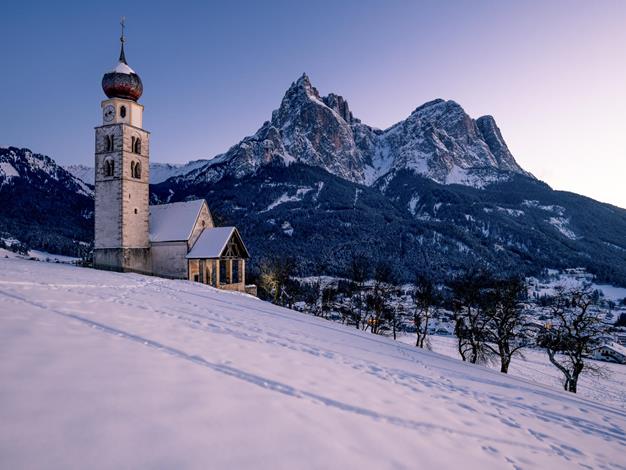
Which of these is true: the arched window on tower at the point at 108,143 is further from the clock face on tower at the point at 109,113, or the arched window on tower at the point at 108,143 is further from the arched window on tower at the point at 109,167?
the clock face on tower at the point at 109,113

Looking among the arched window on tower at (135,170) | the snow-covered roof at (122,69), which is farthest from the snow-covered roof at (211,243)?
the snow-covered roof at (122,69)

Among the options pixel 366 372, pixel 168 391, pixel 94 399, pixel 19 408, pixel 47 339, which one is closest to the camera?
pixel 19 408

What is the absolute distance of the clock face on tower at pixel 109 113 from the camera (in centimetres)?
3456

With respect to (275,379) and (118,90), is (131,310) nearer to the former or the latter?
(275,379)

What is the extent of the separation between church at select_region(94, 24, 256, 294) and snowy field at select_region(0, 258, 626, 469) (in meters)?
23.1

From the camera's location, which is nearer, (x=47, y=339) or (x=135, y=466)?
(x=135, y=466)

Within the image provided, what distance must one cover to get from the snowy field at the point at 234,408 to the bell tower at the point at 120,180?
76.9ft

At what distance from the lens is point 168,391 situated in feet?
19.2

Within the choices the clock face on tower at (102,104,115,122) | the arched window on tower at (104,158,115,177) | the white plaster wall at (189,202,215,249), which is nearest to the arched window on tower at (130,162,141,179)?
the arched window on tower at (104,158,115,177)

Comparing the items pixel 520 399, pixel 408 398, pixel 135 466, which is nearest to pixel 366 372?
pixel 408 398

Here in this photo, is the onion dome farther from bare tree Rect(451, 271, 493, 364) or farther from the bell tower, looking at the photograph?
bare tree Rect(451, 271, 493, 364)

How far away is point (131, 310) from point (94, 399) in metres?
8.11

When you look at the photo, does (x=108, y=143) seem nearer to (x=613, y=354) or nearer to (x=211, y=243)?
(x=211, y=243)

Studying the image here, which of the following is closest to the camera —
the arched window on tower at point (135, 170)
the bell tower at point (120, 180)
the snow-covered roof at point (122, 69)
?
the bell tower at point (120, 180)
